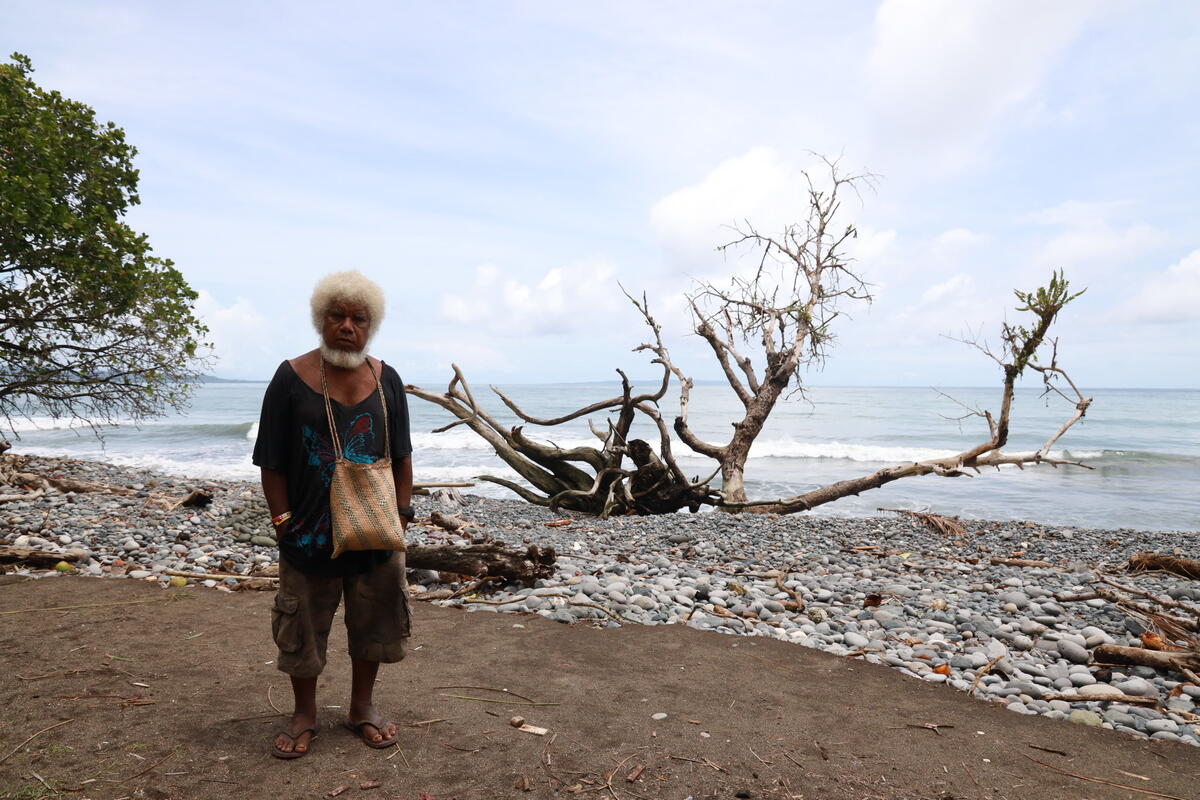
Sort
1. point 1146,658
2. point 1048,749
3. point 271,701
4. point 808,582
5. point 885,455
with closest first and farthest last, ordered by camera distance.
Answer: point 1048,749 < point 271,701 < point 1146,658 < point 808,582 < point 885,455

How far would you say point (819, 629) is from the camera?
5496mm

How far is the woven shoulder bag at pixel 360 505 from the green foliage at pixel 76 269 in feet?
26.7

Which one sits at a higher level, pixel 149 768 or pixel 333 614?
pixel 333 614

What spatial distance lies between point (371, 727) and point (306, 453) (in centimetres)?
129

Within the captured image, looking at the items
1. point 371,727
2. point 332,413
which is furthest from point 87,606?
point 332,413

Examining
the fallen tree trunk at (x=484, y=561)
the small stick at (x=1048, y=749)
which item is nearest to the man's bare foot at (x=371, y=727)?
the fallen tree trunk at (x=484, y=561)

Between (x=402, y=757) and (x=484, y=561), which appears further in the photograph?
(x=484, y=561)

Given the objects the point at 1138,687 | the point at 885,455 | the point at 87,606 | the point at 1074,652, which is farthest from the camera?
the point at 885,455

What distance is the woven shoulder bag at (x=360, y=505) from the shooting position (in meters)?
2.94

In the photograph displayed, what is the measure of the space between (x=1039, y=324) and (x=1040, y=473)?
1355cm

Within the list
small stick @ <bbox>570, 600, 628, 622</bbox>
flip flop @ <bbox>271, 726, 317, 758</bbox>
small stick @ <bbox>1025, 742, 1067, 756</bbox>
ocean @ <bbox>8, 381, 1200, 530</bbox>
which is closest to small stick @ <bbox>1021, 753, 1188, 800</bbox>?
small stick @ <bbox>1025, 742, 1067, 756</bbox>

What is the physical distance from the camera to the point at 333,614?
10.2ft

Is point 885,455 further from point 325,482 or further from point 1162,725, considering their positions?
point 325,482

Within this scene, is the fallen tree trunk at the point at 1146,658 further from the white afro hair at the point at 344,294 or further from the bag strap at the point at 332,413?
the white afro hair at the point at 344,294
